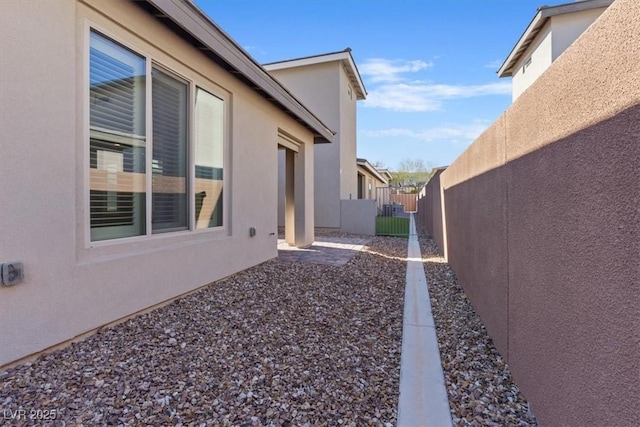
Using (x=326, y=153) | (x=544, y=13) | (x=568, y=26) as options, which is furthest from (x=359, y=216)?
(x=568, y=26)

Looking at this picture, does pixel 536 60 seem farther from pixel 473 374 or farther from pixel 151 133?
pixel 151 133

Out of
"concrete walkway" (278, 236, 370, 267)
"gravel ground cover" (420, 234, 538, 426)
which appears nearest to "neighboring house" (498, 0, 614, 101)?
"concrete walkway" (278, 236, 370, 267)

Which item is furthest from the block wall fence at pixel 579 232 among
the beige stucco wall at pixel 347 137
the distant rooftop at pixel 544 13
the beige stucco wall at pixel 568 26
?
the beige stucco wall at pixel 347 137

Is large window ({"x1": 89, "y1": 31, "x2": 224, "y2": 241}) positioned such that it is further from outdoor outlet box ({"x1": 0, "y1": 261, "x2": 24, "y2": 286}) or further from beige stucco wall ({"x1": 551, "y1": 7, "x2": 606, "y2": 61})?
Answer: beige stucco wall ({"x1": 551, "y1": 7, "x2": 606, "y2": 61})

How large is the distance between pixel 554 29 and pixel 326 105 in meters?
7.84

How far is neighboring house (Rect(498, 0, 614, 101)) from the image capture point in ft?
33.2

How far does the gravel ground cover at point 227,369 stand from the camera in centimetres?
221

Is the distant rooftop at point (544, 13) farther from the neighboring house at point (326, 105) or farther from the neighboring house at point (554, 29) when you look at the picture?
the neighboring house at point (326, 105)

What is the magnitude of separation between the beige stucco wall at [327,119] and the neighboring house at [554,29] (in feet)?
22.0

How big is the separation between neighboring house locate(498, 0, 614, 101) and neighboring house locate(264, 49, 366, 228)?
6.43 meters

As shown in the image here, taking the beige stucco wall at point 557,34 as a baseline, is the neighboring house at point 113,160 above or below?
below

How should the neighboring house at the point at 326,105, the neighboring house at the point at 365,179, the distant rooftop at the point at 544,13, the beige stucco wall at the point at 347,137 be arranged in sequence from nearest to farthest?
the distant rooftop at the point at 544,13 < the neighboring house at the point at 326,105 < the beige stucco wall at the point at 347,137 < the neighboring house at the point at 365,179

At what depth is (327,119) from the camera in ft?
45.5

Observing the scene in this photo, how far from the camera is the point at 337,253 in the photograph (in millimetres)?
8320
